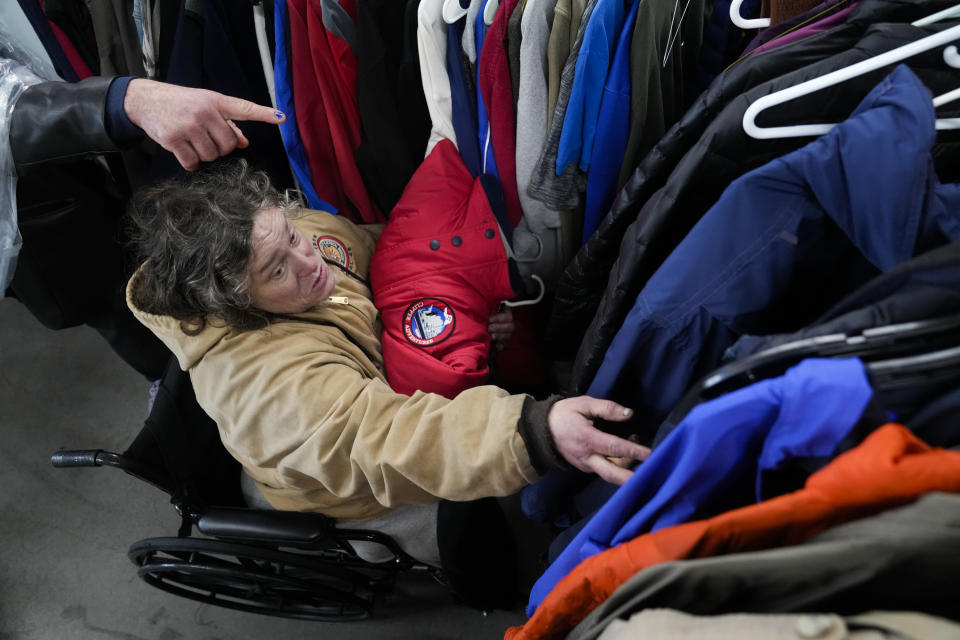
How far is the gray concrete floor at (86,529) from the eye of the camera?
5.06ft

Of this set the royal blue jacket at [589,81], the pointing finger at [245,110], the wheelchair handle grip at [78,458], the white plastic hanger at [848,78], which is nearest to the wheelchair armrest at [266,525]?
the wheelchair handle grip at [78,458]

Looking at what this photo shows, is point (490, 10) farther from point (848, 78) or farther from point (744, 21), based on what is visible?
point (848, 78)

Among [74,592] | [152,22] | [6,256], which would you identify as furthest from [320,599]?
[152,22]

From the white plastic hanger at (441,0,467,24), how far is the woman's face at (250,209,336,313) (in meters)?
0.48

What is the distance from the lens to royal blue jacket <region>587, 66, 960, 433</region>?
58cm

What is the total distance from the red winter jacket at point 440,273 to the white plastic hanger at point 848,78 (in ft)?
1.85

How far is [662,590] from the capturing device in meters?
0.46

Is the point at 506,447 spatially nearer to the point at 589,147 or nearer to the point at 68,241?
the point at 589,147

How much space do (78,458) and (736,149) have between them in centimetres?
112

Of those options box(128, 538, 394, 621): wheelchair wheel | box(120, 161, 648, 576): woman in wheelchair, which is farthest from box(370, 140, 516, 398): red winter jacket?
box(128, 538, 394, 621): wheelchair wheel

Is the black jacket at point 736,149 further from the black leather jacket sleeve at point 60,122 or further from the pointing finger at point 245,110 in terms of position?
the black leather jacket sleeve at point 60,122

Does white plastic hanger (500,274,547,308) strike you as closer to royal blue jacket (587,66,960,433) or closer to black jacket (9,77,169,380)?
royal blue jacket (587,66,960,433)

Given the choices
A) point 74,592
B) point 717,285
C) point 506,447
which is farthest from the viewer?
point 74,592

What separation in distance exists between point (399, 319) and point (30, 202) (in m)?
0.86
